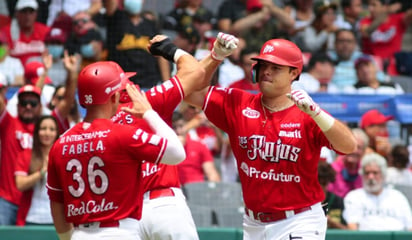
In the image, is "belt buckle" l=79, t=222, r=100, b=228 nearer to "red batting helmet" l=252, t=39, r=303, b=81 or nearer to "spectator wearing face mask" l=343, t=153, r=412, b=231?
"red batting helmet" l=252, t=39, r=303, b=81

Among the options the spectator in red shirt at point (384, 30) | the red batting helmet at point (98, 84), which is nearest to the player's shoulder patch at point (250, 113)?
the red batting helmet at point (98, 84)

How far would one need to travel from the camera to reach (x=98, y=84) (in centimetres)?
466

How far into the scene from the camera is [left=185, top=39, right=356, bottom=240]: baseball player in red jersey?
17.9 ft

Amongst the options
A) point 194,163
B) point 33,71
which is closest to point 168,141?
point 194,163

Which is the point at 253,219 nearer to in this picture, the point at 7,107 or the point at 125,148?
the point at 125,148

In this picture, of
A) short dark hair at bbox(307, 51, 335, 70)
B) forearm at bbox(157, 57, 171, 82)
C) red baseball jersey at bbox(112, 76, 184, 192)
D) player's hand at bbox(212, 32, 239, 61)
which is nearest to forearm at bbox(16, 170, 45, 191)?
forearm at bbox(157, 57, 171, 82)

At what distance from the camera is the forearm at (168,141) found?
4.62 meters

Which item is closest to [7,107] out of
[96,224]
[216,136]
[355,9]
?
[216,136]

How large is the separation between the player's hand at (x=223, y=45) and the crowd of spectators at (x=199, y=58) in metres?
3.02

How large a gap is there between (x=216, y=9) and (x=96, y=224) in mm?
6983

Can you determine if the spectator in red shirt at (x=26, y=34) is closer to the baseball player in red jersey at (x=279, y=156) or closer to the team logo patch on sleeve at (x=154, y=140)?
the baseball player in red jersey at (x=279, y=156)

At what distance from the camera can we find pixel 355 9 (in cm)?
1203

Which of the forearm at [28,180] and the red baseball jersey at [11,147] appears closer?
the forearm at [28,180]

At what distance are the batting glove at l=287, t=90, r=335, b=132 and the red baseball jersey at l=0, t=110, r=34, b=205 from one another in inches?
153
